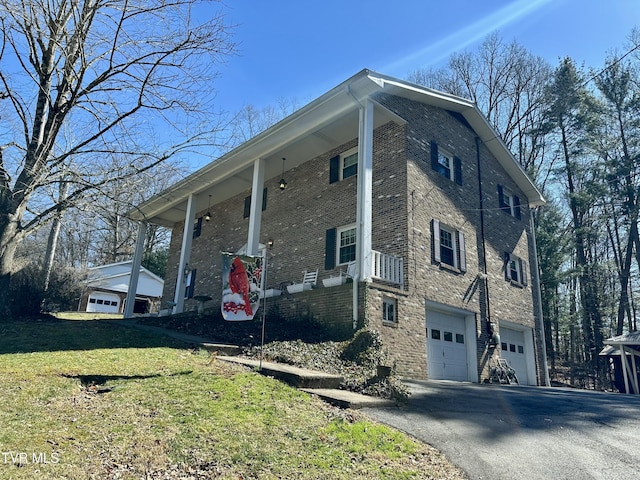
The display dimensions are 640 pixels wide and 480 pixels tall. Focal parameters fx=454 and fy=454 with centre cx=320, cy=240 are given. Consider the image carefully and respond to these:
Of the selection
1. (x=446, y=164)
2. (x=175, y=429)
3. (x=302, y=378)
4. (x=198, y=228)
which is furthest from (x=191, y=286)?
(x=175, y=429)

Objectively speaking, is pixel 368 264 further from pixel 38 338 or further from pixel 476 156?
pixel 476 156

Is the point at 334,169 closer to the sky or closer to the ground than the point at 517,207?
closer to the ground

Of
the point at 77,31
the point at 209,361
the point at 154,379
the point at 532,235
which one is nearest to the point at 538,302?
the point at 532,235

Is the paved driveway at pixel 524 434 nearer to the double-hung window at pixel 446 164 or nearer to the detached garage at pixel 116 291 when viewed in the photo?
the double-hung window at pixel 446 164

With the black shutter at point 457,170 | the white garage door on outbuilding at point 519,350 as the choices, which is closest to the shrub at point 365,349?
the black shutter at point 457,170

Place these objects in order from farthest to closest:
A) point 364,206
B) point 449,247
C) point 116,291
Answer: point 116,291 < point 449,247 < point 364,206

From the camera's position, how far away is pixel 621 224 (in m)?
25.0

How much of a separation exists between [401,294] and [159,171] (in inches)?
246

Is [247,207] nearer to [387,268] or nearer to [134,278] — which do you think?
[134,278]

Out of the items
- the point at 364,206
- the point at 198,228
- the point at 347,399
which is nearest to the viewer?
the point at 347,399

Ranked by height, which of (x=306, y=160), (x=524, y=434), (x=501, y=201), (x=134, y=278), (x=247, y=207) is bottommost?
(x=524, y=434)

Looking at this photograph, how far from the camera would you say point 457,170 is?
14.6 meters

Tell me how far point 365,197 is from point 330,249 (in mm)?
3014

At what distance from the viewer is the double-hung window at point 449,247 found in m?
12.7
